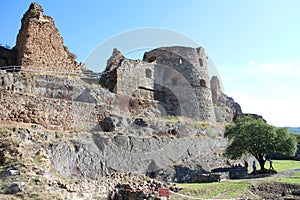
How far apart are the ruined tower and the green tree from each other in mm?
14282

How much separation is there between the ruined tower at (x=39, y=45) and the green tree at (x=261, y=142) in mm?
14282

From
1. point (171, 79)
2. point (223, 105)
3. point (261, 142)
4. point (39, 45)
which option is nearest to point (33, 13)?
point (39, 45)

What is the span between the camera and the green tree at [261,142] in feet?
74.5

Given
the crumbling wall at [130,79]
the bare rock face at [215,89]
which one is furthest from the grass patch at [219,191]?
the bare rock face at [215,89]

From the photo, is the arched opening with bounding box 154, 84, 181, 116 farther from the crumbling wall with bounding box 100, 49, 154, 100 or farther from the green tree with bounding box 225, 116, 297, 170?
the green tree with bounding box 225, 116, 297, 170

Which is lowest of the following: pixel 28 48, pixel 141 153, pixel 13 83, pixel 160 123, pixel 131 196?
pixel 131 196

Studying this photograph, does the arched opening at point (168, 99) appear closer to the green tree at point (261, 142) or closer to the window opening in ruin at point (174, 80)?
the window opening in ruin at point (174, 80)

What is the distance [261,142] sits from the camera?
74.5 ft

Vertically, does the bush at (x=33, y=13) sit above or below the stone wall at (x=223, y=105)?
above

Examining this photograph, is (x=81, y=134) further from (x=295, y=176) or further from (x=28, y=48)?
(x=295, y=176)

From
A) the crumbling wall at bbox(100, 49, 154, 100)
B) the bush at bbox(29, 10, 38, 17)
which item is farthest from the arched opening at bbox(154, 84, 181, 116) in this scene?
the bush at bbox(29, 10, 38, 17)

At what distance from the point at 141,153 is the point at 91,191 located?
6138 millimetres

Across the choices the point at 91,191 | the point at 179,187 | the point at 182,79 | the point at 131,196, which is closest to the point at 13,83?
the point at 91,191

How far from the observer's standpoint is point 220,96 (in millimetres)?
44531
